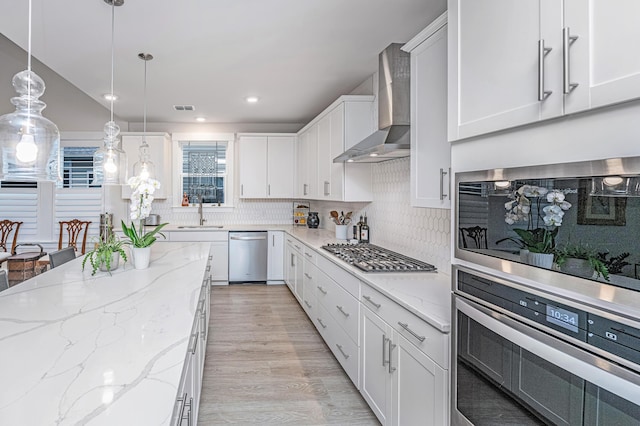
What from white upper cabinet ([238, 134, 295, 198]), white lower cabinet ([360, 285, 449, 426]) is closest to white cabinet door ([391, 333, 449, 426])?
white lower cabinet ([360, 285, 449, 426])

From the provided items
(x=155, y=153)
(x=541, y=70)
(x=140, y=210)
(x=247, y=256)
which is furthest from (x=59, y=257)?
(x=541, y=70)

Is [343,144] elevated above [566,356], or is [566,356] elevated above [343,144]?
[343,144]

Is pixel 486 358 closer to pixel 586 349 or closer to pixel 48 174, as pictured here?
pixel 586 349

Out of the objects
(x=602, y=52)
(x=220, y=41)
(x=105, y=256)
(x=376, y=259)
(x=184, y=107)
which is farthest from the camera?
(x=184, y=107)

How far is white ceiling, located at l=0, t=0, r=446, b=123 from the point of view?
8.55 feet

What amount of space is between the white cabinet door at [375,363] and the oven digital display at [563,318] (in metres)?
1.09

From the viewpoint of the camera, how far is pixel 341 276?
2.93m

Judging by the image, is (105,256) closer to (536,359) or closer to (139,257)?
(139,257)

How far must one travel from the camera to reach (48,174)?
155 cm

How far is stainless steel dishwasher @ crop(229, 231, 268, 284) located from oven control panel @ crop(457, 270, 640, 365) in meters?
4.89

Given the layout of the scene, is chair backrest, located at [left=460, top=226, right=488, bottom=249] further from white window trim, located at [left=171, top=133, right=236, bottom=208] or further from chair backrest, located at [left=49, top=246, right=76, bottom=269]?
white window trim, located at [left=171, top=133, right=236, bottom=208]

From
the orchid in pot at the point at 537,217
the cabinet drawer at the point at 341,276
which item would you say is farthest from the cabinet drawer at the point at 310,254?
the orchid in pot at the point at 537,217

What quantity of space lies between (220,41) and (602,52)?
9.45 ft

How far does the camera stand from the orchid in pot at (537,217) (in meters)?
0.99
